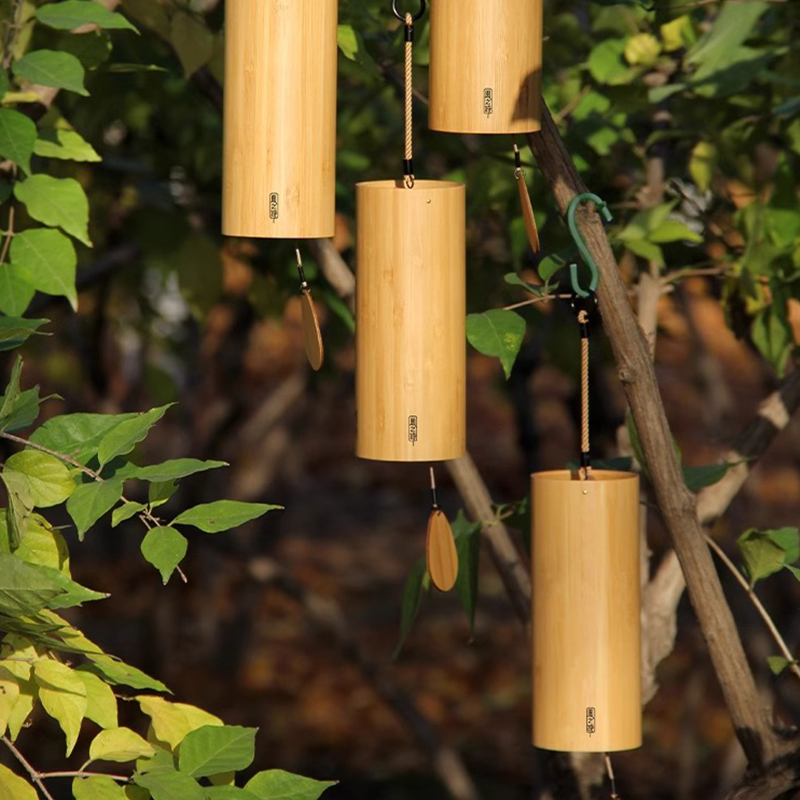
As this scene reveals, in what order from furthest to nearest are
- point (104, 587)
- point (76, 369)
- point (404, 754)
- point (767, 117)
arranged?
point (104, 587) → point (404, 754) → point (76, 369) → point (767, 117)

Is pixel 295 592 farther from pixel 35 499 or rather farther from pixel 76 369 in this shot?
pixel 35 499

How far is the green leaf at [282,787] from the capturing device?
1466mm

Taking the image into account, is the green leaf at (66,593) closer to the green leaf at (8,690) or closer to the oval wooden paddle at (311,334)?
the green leaf at (8,690)

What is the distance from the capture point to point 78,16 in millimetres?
1749

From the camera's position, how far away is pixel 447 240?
5.23 ft

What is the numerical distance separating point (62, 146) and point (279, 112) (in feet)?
1.77

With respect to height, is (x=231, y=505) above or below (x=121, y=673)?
above

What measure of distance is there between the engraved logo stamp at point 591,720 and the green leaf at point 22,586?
0.64 metres

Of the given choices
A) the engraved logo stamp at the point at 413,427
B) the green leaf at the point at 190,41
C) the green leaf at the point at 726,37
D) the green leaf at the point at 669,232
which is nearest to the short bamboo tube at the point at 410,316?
the engraved logo stamp at the point at 413,427

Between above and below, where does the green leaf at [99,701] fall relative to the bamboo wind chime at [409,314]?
below

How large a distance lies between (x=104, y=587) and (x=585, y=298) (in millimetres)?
6520

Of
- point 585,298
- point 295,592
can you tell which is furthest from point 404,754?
point 585,298

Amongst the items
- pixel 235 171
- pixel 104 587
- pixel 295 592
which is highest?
pixel 235 171

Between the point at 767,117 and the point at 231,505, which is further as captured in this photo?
the point at 767,117
